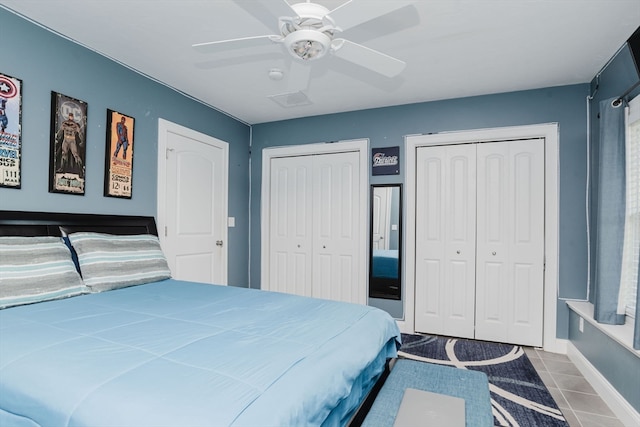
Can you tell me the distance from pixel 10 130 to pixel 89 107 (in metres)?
0.59

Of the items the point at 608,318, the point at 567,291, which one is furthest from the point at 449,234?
Answer: the point at 608,318

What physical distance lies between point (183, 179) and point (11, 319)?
209 centimetres

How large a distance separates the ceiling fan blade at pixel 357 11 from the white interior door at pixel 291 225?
271 centimetres

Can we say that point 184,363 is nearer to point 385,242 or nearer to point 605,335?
point 605,335

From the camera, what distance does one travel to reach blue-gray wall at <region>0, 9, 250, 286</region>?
225cm

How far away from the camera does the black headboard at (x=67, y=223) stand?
212 cm

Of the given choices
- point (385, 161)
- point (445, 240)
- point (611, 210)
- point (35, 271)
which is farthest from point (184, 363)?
point (385, 161)

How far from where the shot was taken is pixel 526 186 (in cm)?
336

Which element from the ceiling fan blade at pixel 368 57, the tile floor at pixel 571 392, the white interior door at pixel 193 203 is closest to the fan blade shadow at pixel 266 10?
the ceiling fan blade at pixel 368 57

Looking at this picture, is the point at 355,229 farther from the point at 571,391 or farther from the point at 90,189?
the point at 90,189

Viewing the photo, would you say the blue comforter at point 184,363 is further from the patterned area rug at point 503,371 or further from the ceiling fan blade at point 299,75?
the ceiling fan blade at point 299,75

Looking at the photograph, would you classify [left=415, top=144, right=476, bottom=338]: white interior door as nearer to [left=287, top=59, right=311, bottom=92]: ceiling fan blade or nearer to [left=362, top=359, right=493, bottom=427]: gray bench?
[left=287, top=59, right=311, bottom=92]: ceiling fan blade

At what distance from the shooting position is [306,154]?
14.1ft

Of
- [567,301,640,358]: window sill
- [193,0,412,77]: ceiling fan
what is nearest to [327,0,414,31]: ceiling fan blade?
[193,0,412,77]: ceiling fan
